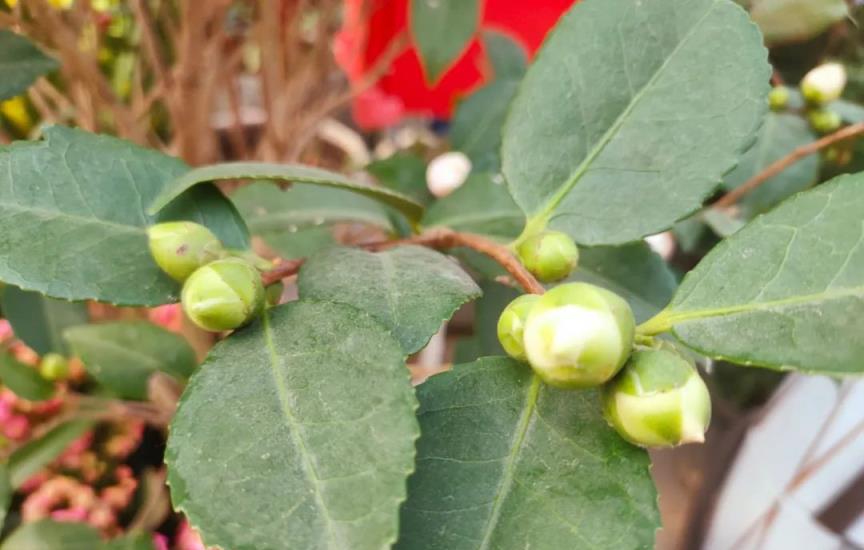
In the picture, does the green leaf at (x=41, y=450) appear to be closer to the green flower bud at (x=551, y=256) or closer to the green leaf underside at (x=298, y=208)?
the green leaf underside at (x=298, y=208)

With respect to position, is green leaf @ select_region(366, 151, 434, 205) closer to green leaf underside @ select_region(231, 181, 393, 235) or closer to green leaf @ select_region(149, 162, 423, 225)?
green leaf underside @ select_region(231, 181, 393, 235)

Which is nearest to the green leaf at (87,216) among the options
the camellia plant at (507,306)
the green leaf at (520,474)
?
the camellia plant at (507,306)

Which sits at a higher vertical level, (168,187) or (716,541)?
(168,187)

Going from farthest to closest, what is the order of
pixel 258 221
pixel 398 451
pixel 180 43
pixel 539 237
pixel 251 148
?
pixel 251 148 < pixel 180 43 < pixel 258 221 < pixel 539 237 < pixel 398 451

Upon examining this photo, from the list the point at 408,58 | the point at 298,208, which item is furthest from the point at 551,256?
the point at 408,58

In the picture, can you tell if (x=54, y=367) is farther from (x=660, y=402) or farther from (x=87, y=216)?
(x=660, y=402)

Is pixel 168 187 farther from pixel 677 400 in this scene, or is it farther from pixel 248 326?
pixel 677 400

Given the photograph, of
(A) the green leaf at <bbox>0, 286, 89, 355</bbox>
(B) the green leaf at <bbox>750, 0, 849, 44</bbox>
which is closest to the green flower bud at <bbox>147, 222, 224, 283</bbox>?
(A) the green leaf at <bbox>0, 286, 89, 355</bbox>

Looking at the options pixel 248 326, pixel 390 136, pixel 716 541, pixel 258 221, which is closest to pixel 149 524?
pixel 258 221
